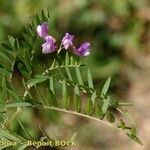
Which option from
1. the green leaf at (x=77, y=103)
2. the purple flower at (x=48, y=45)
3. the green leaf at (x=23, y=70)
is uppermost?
the purple flower at (x=48, y=45)

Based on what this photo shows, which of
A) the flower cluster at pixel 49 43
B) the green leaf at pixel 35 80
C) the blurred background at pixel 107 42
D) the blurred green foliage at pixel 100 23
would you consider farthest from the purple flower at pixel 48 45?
the blurred green foliage at pixel 100 23

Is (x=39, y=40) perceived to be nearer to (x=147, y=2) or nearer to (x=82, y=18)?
(x=82, y=18)

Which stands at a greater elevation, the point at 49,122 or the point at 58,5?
the point at 58,5

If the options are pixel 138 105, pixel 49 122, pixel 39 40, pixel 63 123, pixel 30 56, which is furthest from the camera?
pixel 138 105

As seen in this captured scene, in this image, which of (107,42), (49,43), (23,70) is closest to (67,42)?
(49,43)

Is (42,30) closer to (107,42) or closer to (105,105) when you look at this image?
(105,105)

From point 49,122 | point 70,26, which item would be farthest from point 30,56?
point 70,26

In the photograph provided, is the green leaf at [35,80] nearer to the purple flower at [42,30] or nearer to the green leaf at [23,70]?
the green leaf at [23,70]

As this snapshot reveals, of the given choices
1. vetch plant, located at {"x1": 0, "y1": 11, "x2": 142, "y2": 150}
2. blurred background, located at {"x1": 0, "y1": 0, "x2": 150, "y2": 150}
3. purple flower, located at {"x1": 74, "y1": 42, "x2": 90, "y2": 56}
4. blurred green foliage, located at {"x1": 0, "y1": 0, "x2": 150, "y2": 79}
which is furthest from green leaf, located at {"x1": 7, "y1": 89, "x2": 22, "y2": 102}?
blurred green foliage, located at {"x1": 0, "y1": 0, "x2": 150, "y2": 79}
